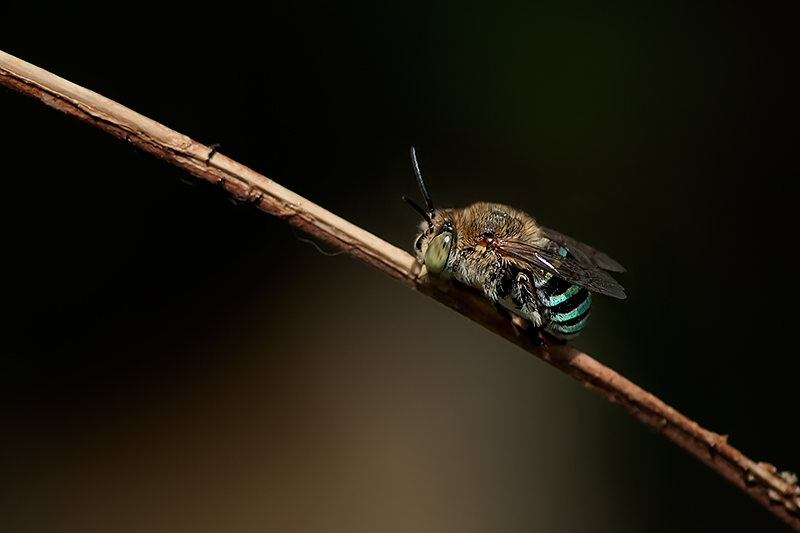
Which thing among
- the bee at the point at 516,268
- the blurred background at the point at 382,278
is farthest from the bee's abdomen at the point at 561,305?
the blurred background at the point at 382,278

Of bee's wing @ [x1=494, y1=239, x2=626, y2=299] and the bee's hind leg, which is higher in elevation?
bee's wing @ [x1=494, y1=239, x2=626, y2=299]

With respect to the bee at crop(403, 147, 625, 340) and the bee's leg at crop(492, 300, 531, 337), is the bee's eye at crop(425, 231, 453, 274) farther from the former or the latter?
the bee's leg at crop(492, 300, 531, 337)

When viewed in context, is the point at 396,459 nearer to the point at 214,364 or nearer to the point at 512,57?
the point at 214,364

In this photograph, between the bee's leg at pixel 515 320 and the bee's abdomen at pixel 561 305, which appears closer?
the bee's leg at pixel 515 320

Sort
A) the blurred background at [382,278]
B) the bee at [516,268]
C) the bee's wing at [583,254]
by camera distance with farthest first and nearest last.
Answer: the blurred background at [382,278] < the bee's wing at [583,254] < the bee at [516,268]

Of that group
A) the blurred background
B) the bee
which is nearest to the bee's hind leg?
the bee

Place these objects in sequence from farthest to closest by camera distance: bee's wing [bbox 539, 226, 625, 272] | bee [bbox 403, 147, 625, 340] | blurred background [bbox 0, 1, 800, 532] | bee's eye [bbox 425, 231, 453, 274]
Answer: blurred background [bbox 0, 1, 800, 532] → bee's wing [bbox 539, 226, 625, 272] → bee [bbox 403, 147, 625, 340] → bee's eye [bbox 425, 231, 453, 274]

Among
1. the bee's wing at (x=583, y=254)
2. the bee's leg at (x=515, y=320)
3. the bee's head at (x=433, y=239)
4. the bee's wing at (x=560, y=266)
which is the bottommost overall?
the bee's leg at (x=515, y=320)

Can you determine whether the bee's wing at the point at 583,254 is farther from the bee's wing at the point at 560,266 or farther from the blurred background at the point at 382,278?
the blurred background at the point at 382,278

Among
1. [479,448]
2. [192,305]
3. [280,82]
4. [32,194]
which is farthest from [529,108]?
[32,194]
